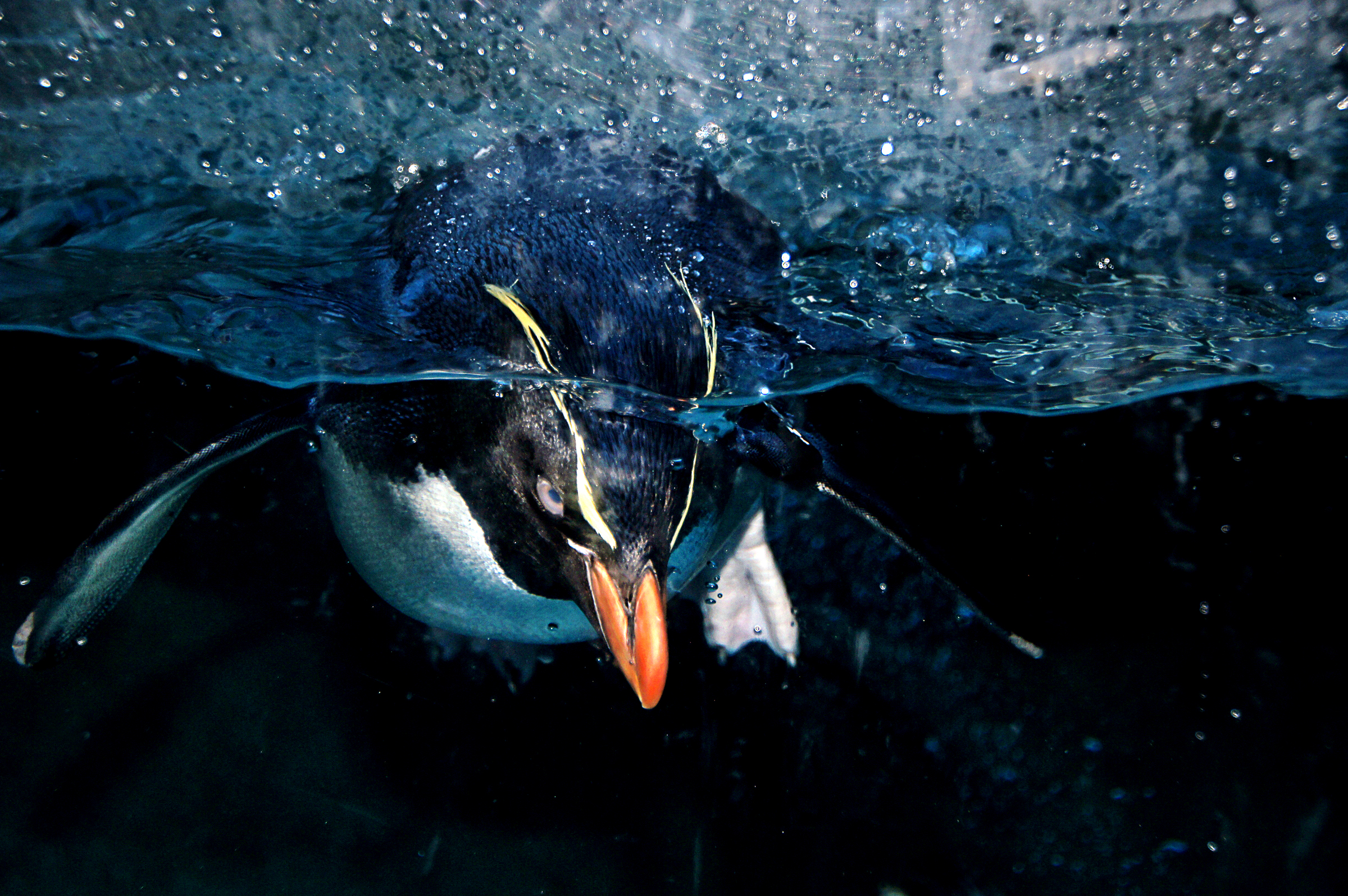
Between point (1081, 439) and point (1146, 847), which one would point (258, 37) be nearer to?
point (1081, 439)

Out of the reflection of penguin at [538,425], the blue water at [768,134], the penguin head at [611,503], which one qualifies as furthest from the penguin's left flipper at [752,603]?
the penguin head at [611,503]

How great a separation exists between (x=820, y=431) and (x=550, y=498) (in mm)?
2102

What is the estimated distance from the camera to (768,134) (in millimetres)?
A: 1965

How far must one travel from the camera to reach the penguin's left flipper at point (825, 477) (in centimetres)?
240

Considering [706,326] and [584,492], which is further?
[706,326]

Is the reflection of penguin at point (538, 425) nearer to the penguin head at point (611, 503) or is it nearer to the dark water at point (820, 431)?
the penguin head at point (611, 503)

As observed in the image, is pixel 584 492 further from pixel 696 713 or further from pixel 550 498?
pixel 696 713

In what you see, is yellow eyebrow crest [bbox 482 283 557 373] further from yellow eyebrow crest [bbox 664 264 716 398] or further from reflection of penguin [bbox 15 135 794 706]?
yellow eyebrow crest [bbox 664 264 716 398]

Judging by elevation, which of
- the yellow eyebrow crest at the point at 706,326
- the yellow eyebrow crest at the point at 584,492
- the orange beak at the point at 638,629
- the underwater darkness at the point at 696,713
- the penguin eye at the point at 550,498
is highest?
the yellow eyebrow crest at the point at 706,326

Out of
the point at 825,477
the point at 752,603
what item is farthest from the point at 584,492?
the point at 752,603

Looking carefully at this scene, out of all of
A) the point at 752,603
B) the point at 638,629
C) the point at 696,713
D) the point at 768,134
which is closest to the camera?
the point at 638,629

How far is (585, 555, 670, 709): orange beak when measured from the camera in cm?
149

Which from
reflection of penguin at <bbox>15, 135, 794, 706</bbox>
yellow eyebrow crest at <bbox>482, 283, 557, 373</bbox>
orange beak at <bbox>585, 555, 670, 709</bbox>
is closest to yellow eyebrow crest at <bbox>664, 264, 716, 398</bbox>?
reflection of penguin at <bbox>15, 135, 794, 706</bbox>

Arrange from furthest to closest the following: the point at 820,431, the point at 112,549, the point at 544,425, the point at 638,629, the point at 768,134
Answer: the point at 820,431 → the point at 112,549 → the point at 768,134 → the point at 544,425 → the point at 638,629
